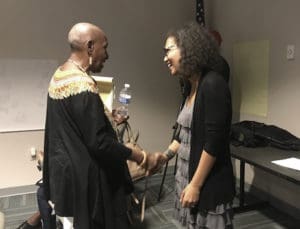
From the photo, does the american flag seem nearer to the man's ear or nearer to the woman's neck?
the woman's neck

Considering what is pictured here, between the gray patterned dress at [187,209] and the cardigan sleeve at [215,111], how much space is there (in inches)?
5.4

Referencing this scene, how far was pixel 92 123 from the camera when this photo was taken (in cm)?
132

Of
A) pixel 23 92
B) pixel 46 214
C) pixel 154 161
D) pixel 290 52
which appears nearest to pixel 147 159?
pixel 154 161

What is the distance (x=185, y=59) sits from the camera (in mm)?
1394

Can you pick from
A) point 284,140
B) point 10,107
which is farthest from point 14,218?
point 284,140

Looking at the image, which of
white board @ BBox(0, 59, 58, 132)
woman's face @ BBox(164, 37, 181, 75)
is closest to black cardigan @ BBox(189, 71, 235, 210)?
woman's face @ BBox(164, 37, 181, 75)

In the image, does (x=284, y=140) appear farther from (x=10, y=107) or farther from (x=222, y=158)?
(x=10, y=107)

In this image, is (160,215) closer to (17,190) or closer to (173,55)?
(17,190)

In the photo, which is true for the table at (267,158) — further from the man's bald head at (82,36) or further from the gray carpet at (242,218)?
the man's bald head at (82,36)

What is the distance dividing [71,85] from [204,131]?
60 cm

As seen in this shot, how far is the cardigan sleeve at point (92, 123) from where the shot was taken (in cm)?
132

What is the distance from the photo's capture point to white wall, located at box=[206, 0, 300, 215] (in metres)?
2.68

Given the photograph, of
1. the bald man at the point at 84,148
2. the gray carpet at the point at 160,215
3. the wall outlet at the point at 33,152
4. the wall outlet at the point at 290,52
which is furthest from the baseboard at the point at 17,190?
the wall outlet at the point at 290,52

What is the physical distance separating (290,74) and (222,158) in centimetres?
168
